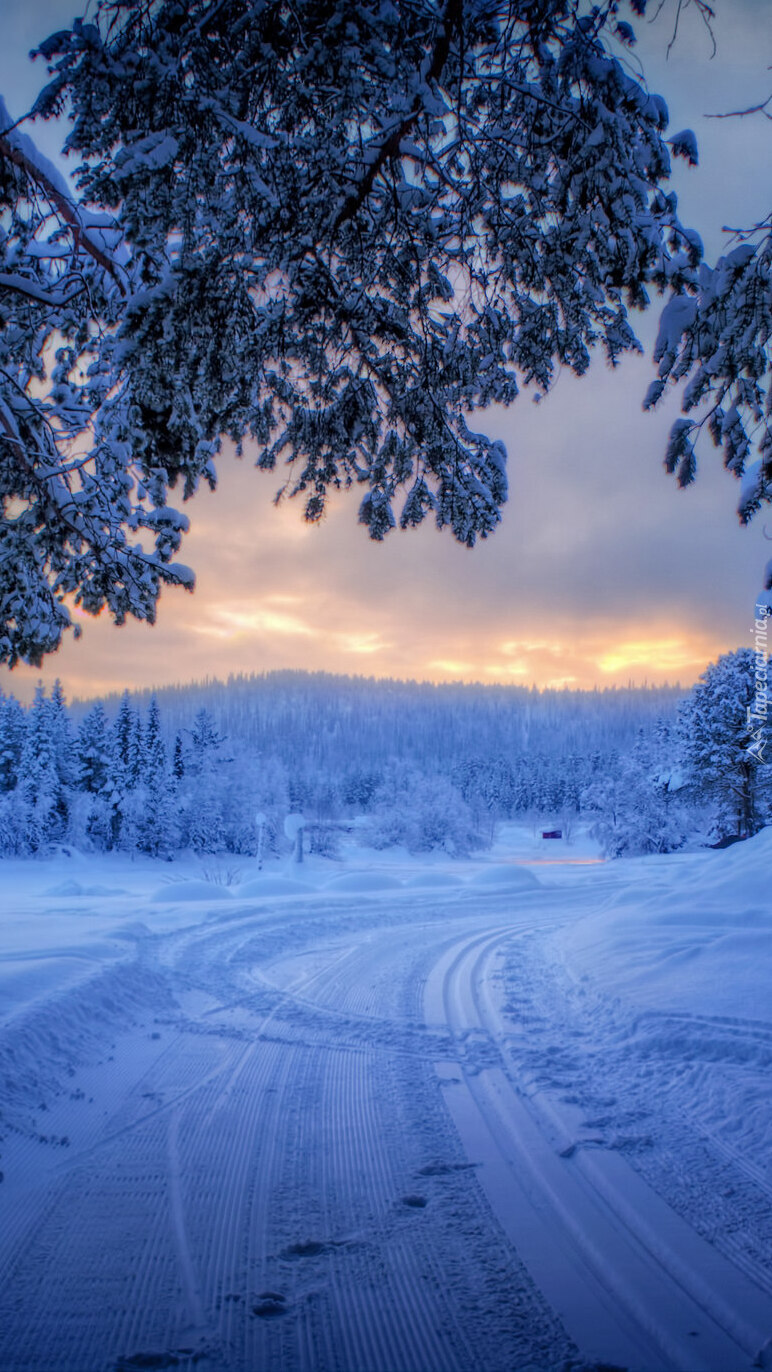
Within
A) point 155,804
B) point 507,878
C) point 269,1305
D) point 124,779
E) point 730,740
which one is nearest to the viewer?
point 269,1305

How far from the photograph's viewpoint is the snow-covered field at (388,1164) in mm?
2367

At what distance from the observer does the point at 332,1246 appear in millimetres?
2840

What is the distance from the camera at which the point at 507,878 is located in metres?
24.2

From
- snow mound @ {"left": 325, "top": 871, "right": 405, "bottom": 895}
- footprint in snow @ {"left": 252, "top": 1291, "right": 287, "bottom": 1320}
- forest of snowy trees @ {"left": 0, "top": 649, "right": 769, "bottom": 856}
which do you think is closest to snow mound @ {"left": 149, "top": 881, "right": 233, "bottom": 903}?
snow mound @ {"left": 325, "top": 871, "right": 405, "bottom": 895}

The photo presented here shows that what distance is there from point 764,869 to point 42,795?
4366 centimetres

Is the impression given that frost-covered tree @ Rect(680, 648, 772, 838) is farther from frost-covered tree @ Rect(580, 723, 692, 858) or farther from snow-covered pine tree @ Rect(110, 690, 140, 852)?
snow-covered pine tree @ Rect(110, 690, 140, 852)

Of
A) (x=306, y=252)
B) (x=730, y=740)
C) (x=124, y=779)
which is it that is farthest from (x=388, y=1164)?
(x=124, y=779)

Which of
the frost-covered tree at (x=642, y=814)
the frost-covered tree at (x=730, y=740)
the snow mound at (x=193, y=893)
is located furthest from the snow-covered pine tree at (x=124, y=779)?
the frost-covered tree at (x=730, y=740)

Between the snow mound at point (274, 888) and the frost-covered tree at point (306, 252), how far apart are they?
1618 centimetres

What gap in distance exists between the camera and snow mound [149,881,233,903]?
18.8m

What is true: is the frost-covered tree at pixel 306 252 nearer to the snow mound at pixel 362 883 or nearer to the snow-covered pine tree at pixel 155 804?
the snow mound at pixel 362 883

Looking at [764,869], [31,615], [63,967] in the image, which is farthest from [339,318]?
[764,869]

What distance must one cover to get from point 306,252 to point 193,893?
18.8 m

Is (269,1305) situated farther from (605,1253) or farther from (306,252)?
(306,252)
